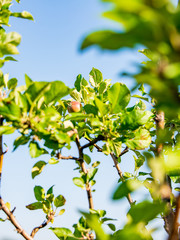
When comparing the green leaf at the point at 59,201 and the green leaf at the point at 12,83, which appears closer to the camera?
the green leaf at the point at 12,83

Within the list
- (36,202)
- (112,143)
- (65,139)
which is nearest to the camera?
(65,139)

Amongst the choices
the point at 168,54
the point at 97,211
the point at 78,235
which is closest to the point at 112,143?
the point at 97,211

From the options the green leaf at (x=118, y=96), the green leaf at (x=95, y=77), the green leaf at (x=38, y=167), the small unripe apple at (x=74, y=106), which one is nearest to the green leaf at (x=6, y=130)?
the green leaf at (x=38, y=167)

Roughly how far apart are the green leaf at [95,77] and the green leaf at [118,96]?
59cm

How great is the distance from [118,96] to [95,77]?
649 mm

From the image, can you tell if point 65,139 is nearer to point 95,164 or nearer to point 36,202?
point 95,164

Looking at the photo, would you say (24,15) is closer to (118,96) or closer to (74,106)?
(74,106)

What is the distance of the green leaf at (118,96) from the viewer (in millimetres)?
1309

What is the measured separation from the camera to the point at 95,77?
1933mm

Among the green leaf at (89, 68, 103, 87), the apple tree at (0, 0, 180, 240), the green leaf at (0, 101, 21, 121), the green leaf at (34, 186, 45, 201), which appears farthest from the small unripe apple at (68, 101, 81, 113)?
the green leaf at (0, 101, 21, 121)

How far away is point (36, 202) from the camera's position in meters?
1.49

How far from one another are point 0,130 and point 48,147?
222 mm

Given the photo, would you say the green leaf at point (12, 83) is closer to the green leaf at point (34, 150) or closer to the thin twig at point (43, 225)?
the green leaf at point (34, 150)

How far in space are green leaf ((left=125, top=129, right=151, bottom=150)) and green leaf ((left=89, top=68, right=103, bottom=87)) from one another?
62 cm
